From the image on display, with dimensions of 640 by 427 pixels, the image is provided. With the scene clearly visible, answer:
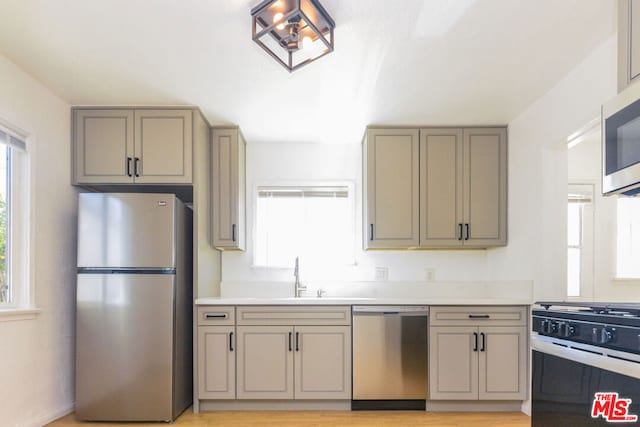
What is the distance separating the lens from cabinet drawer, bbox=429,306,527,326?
3.27 metres

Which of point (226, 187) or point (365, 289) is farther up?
point (226, 187)

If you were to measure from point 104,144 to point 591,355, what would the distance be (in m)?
3.28

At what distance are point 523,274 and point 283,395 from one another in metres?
2.01

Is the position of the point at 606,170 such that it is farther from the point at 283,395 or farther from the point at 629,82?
the point at 283,395

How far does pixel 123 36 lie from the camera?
2.28m

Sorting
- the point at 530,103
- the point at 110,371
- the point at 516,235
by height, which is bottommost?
the point at 110,371

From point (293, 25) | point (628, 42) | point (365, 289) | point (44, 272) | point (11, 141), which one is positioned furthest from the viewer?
point (365, 289)

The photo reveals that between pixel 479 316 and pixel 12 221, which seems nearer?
pixel 12 221

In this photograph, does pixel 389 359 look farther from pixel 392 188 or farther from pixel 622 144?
pixel 622 144

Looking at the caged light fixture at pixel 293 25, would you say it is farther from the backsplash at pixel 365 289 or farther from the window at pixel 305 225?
the backsplash at pixel 365 289

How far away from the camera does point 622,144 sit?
1.52 meters

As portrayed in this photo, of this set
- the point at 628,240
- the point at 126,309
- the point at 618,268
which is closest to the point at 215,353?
the point at 126,309

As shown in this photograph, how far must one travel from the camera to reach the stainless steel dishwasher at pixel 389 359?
325 cm

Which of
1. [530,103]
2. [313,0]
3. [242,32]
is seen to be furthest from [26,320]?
[530,103]
